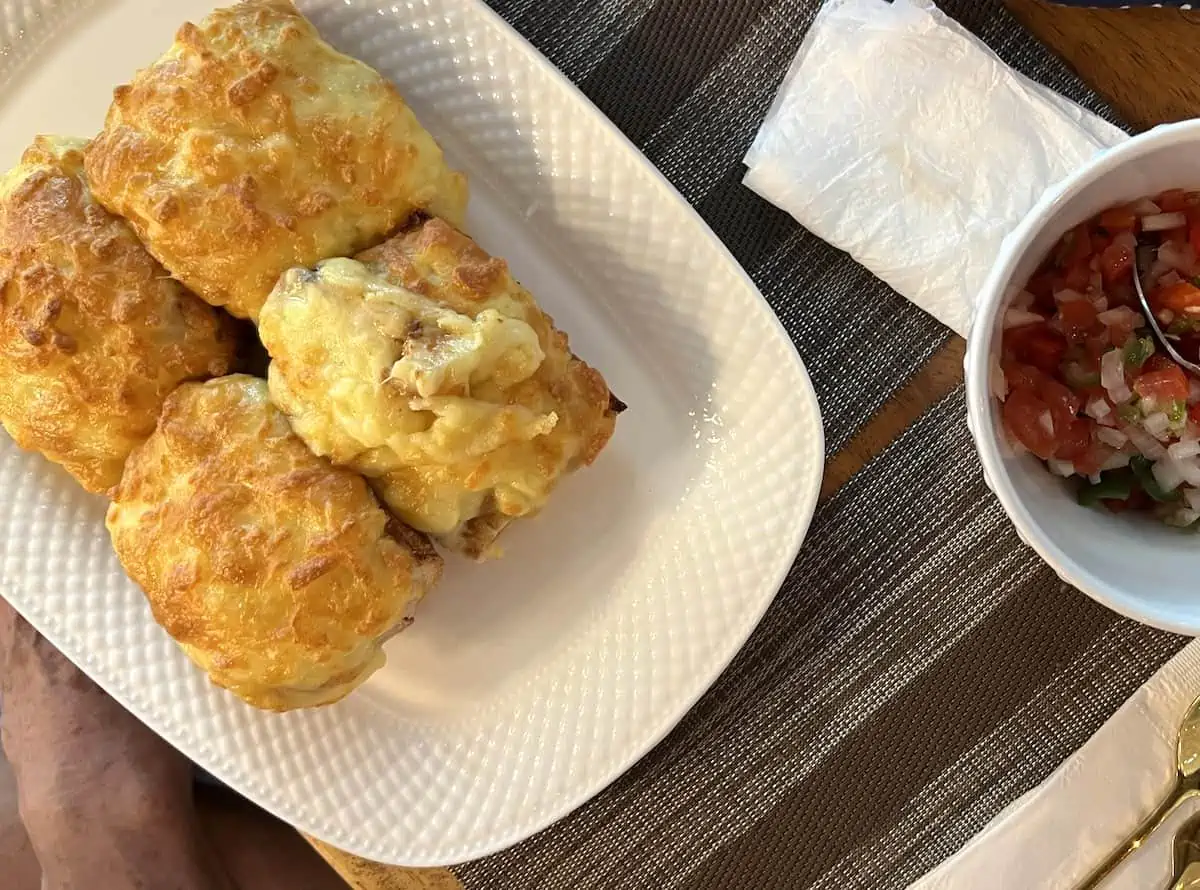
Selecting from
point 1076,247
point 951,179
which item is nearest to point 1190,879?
point 1076,247

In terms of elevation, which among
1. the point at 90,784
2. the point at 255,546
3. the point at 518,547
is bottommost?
the point at 90,784

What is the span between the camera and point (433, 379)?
1.06 meters

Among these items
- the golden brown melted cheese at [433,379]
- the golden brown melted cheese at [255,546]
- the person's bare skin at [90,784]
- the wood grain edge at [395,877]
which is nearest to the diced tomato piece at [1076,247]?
the golden brown melted cheese at [433,379]

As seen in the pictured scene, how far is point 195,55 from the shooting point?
116 cm

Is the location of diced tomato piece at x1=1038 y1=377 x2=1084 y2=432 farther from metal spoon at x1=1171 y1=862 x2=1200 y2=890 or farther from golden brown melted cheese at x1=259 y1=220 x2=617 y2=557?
metal spoon at x1=1171 y1=862 x2=1200 y2=890

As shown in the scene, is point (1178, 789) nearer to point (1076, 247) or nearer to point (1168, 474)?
point (1168, 474)

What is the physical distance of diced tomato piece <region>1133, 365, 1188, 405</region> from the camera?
1.10 m

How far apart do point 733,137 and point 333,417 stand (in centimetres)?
71

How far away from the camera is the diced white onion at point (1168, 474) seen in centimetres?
113

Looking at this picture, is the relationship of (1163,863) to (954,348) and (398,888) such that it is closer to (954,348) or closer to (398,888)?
(954,348)

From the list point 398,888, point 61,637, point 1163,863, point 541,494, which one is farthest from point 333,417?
point 1163,863

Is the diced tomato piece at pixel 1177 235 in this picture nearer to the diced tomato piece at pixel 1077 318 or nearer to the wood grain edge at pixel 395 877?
the diced tomato piece at pixel 1077 318

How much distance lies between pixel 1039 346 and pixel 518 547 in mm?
748

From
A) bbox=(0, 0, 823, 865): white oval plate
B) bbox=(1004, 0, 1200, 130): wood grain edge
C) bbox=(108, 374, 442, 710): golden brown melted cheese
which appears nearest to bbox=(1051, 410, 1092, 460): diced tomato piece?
bbox=(0, 0, 823, 865): white oval plate
